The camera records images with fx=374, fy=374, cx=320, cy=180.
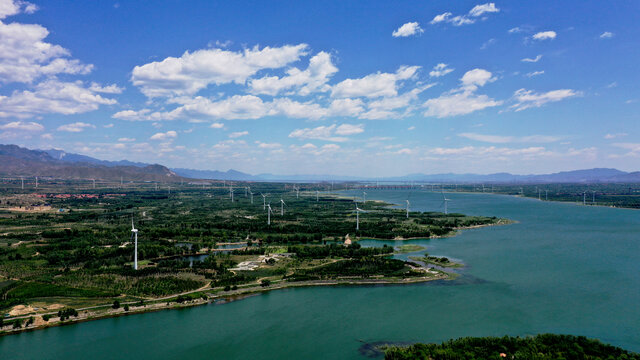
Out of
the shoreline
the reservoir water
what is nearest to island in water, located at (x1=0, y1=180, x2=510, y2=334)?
the shoreline

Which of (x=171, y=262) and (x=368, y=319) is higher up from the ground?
(x=171, y=262)

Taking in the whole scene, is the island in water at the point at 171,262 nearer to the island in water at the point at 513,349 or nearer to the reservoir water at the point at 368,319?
the reservoir water at the point at 368,319

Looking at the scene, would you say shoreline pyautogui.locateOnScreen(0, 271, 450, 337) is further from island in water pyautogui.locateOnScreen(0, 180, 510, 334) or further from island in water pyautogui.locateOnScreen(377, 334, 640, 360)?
island in water pyautogui.locateOnScreen(377, 334, 640, 360)

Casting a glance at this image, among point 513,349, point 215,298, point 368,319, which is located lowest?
point 368,319

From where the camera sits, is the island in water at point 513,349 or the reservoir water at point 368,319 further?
the reservoir water at point 368,319

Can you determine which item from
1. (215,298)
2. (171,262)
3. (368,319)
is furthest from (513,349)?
(171,262)

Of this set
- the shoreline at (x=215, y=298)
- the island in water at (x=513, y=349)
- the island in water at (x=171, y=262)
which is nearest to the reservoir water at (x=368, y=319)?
the shoreline at (x=215, y=298)

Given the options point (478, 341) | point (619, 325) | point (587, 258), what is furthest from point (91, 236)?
point (587, 258)

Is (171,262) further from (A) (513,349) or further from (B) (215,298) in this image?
(A) (513,349)

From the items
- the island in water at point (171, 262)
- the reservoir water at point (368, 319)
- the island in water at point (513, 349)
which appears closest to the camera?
the island in water at point (513, 349)

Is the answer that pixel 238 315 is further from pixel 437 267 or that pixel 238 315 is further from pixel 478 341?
pixel 437 267
